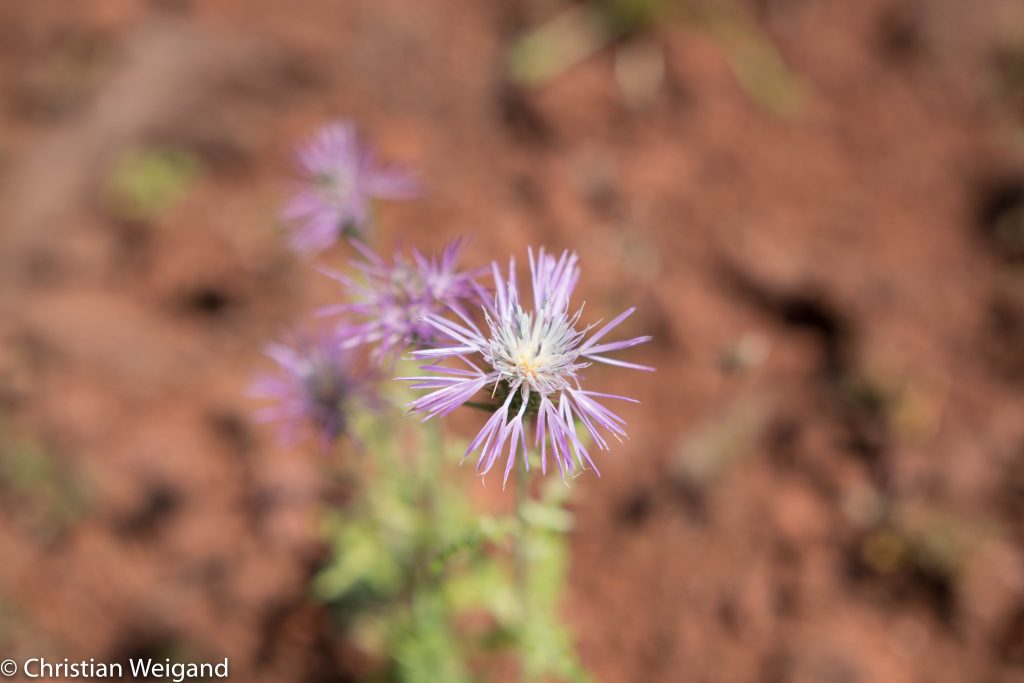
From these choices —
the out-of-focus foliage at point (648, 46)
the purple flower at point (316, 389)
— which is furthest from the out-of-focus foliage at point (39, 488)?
the out-of-focus foliage at point (648, 46)

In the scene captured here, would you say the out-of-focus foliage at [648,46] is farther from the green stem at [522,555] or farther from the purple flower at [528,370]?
the purple flower at [528,370]

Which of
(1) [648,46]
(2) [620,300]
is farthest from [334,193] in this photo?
(1) [648,46]

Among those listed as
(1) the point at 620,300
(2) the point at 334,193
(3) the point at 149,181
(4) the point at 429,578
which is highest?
(3) the point at 149,181

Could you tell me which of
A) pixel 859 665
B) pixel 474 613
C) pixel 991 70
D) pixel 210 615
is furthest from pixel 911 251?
pixel 210 615

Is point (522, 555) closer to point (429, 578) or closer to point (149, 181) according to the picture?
point (429, 578)

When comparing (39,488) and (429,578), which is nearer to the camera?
(429,578)

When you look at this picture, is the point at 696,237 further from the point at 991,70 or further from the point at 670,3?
the point at 991,70
